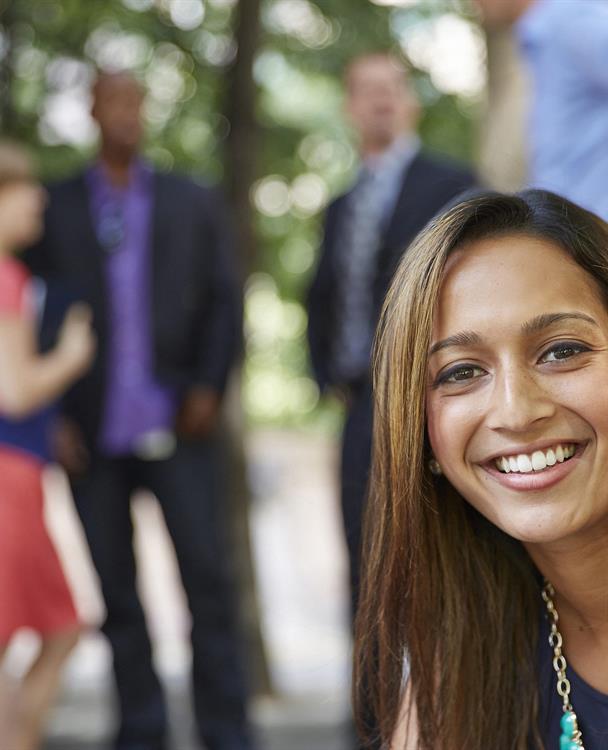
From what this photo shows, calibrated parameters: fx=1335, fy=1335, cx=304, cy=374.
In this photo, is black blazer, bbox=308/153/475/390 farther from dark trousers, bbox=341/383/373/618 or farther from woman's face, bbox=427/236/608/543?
woman's face, bbox=427/236/608/543

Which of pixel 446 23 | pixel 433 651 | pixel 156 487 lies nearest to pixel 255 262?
pixel 446 23

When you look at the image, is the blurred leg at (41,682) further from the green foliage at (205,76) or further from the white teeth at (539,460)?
the green foliage at (205,76)

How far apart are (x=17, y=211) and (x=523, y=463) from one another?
8.65 ft

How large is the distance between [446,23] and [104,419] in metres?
4.42

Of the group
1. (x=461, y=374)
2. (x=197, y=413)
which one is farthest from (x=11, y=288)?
(x=461, y=374)

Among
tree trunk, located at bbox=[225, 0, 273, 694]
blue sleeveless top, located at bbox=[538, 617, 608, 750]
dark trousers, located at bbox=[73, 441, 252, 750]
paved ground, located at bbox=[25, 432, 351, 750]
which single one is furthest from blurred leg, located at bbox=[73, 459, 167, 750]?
blue sleeveless top, located at bbox=[538, 617, 608, 750]

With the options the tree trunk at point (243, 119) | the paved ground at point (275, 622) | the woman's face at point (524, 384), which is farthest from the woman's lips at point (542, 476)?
the tree trunk at point (243, 119)

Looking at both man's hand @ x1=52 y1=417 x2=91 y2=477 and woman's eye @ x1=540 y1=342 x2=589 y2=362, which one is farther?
man's hand @ x1=52 y1=417 x2=91 y2=477

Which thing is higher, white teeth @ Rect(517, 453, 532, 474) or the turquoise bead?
white teeth @ Rect(517, 453, 532, 474)

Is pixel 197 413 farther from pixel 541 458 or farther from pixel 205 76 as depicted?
pixel 205 76

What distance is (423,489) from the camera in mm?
2238

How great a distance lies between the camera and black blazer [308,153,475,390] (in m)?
4.08

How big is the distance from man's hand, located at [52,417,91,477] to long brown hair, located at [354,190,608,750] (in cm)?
214

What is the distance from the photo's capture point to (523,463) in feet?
6.81
